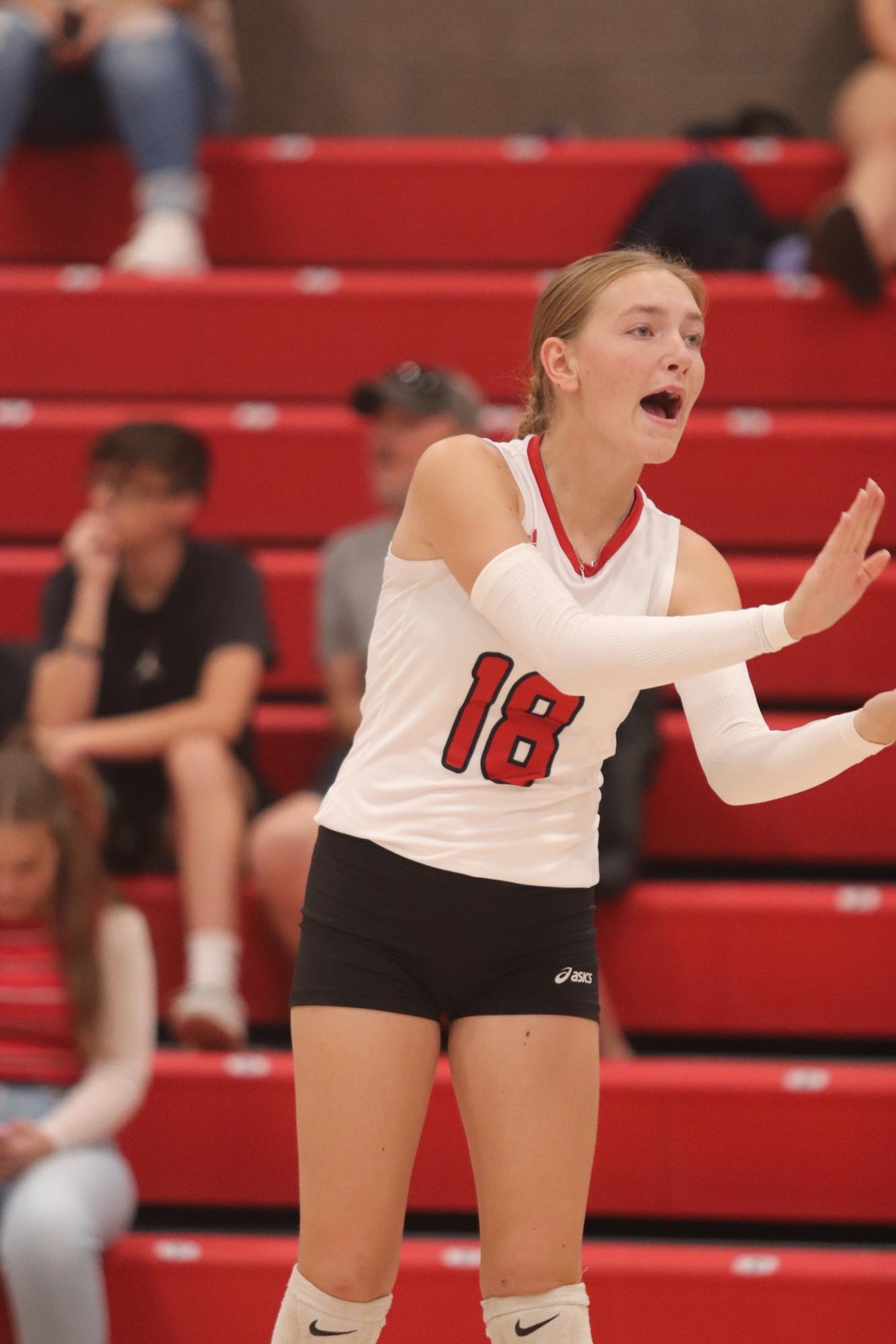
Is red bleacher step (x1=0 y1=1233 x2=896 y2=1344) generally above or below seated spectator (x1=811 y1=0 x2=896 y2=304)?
below

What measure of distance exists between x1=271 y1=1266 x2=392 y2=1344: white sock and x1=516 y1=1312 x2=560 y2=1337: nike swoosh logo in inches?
5.7

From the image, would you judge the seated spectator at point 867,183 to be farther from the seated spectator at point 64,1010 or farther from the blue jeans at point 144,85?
the seated spectator at point 64,1010

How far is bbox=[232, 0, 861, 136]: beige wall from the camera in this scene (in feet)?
17.2

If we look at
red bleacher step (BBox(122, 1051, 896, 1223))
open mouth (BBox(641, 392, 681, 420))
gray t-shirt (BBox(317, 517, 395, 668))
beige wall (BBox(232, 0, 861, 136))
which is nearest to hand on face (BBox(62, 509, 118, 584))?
gray t-shirt (BBox(317, 517, 395, 668))

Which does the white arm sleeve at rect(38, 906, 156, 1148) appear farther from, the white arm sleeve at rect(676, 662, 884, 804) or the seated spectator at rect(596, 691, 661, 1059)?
the white arm sleeve at rect(676, 662, 884, 804)

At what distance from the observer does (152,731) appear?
3258mm

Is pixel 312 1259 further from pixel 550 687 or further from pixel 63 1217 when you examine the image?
pixel 63 1217

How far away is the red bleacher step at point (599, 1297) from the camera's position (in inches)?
108

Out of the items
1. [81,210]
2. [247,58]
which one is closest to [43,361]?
[81,210]

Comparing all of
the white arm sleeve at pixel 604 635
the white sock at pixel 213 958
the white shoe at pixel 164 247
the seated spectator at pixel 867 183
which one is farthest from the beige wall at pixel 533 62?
the white arm sleeve at pixel 604 635

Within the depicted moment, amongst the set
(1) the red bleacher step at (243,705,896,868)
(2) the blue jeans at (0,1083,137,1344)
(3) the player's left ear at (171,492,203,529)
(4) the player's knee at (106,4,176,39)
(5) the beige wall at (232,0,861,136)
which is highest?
(5) the beige wall at (232,0,861,136)

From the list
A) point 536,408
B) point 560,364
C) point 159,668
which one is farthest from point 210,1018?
point 560,364

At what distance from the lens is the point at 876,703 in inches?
69.6

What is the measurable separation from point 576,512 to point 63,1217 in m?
1.35
